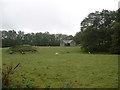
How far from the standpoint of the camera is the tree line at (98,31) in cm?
2973

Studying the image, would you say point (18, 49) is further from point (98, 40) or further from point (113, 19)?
point (113, 19)

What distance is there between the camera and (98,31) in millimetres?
30297

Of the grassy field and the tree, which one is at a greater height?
the tree

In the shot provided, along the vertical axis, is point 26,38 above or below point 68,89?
above

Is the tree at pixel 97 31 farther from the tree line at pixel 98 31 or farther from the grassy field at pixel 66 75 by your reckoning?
the grassy field at pixel 66 75

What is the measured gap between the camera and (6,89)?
494cm

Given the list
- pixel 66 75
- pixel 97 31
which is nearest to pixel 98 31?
pixel 97 31

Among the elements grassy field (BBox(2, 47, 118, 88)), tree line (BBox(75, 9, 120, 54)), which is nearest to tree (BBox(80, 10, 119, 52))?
tree line (BBox(75, 9, 120, 54))

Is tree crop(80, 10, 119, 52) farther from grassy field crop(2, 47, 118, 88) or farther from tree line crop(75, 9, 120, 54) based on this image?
grassy field crop(2, 47, 118, 88)

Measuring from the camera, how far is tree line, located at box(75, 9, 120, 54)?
1171 inches

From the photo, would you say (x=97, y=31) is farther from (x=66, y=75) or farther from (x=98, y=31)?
(x=66, y=75)

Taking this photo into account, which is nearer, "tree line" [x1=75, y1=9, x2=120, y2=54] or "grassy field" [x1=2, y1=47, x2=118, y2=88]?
"grassy field" [x1=2, y1=47, x2=118, y2=88]

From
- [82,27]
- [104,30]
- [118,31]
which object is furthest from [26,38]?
[118,31]

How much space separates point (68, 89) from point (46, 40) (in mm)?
54569
